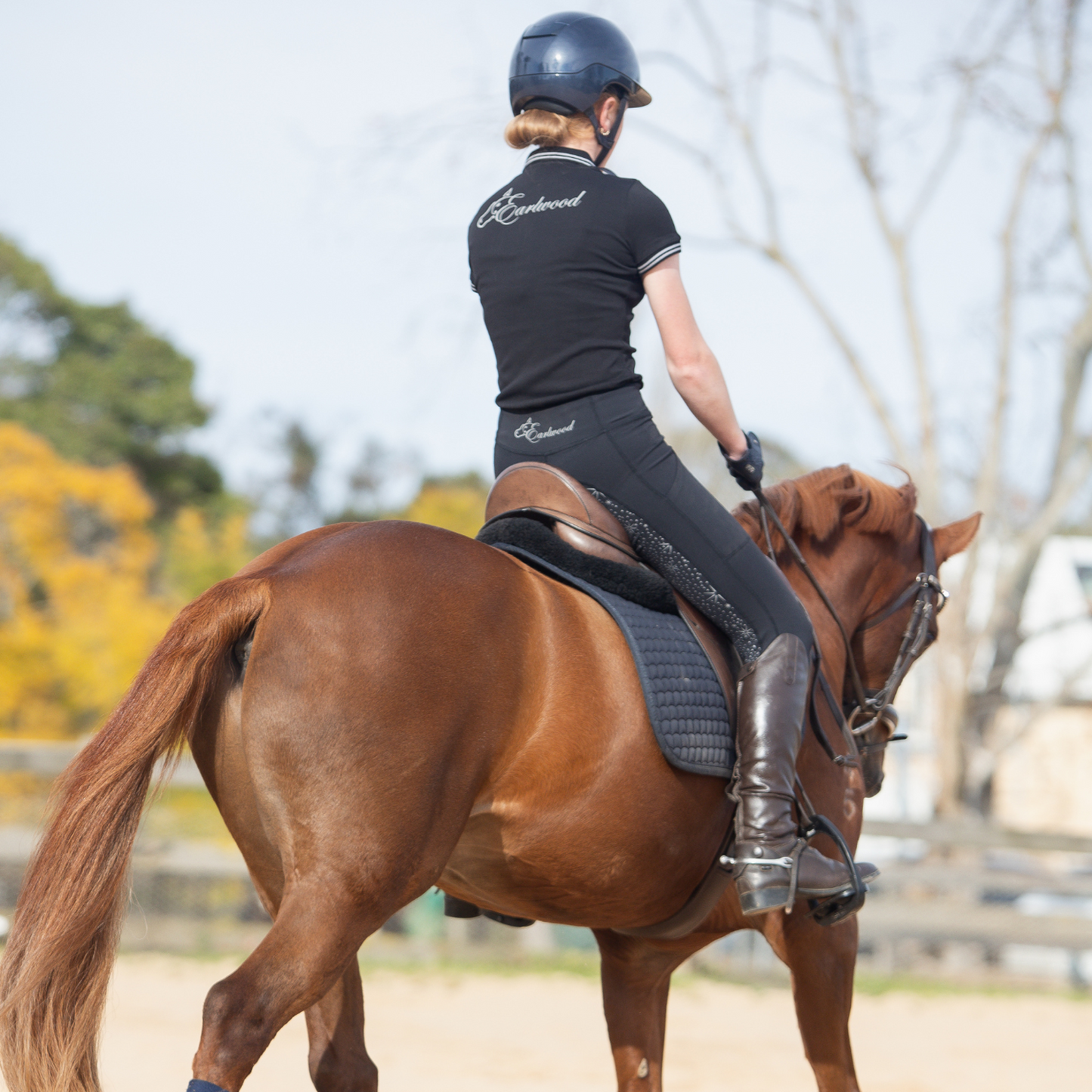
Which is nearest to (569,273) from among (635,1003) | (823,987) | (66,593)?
(823,987)

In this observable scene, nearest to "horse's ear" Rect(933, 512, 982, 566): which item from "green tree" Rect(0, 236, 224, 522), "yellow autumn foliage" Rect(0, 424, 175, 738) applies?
"yellow autumn foliage" Rect(0, 424, 175, 738)

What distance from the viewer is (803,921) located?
3336 mm

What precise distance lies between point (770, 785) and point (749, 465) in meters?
0.91

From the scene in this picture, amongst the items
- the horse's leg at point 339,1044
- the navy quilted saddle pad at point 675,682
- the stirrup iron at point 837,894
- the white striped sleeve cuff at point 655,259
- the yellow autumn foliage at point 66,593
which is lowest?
the horse's leg at point 339,1044

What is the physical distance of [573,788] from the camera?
2590 millimetres

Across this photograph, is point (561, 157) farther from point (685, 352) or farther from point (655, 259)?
point (685, 352)

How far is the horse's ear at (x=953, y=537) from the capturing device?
4012mm

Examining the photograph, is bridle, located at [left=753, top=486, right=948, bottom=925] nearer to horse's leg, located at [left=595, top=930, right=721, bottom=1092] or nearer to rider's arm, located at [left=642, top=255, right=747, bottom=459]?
rider's arm, located at [left=642, top=255, right=747, bottom=459]

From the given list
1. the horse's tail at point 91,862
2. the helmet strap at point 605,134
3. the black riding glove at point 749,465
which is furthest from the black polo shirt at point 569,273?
the horse's tail at point 91,862

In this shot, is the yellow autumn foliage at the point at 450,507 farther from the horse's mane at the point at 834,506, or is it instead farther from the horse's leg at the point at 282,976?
the horse's leg at the point at 282,976

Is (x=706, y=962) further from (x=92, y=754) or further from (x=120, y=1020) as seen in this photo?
(x=92, y=754)

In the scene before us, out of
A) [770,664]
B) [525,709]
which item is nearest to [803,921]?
[770,664]

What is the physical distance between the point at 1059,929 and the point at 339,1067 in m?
8.73

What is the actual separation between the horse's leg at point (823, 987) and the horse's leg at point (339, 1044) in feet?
4.00
